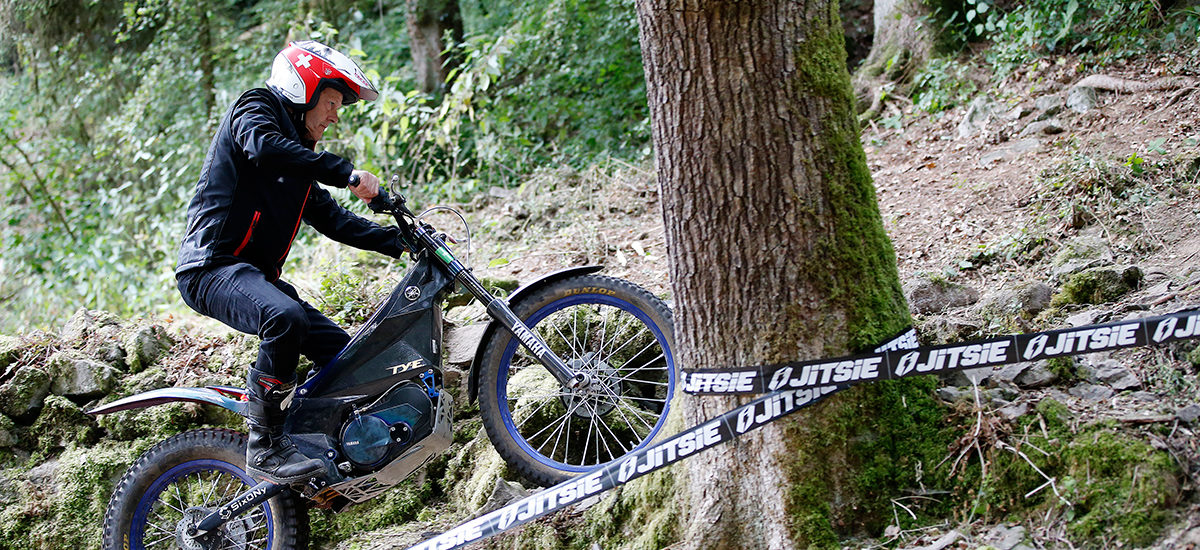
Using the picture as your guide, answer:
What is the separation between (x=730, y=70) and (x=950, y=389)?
4.63 ft

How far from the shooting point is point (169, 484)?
12.9 feet

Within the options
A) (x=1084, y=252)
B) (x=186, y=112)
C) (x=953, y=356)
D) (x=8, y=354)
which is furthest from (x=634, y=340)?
(x=186, y=112)

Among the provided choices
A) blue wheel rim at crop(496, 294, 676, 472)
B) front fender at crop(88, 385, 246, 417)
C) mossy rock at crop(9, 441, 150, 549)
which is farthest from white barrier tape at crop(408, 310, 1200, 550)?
mossy rock at crop(9, 441, 150, 549)

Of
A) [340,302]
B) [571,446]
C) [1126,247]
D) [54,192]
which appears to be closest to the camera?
[571,446]

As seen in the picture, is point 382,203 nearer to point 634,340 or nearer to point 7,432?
point 634,340

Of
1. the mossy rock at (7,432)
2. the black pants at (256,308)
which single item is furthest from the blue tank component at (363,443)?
the mossy rock at (7,432)

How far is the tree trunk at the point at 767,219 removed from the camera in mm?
2854

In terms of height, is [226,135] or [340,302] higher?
[226,135]

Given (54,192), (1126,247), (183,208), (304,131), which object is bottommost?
(1126,247)

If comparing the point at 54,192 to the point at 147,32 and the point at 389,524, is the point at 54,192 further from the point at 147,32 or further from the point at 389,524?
the point at 389,524

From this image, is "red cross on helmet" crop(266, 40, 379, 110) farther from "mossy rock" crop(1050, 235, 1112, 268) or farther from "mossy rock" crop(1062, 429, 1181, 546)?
"mossy rock" crop(1050, 235, 1112, 268)

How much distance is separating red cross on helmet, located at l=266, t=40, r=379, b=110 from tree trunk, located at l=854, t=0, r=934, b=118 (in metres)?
5.31

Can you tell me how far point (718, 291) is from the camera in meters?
3.04

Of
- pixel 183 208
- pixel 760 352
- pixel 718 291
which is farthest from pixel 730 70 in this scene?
pixel 183 208
